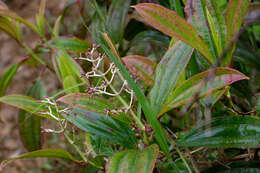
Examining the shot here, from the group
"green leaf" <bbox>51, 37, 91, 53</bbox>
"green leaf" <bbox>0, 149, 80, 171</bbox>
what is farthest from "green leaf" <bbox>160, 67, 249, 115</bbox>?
"green leaf" <bbox>51, 37, 91, 53</bbox>

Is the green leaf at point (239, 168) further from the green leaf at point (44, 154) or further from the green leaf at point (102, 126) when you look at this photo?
the green leaf at point (44, 154)

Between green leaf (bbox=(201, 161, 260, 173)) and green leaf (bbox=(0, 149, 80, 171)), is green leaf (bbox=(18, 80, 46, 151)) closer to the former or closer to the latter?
green leaf (bbox=(0, 149, 80, 171))

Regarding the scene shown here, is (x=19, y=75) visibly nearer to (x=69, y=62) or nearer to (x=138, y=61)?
(x=69, y=62)

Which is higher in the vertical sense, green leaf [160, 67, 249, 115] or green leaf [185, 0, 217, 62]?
green leaf [185, 0, 217, 62]

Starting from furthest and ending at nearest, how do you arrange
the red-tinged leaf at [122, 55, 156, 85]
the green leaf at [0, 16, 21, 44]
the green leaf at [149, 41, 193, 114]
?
the green leaf at [0, 16, 21, 44], the red-tinged leaf at [122, 55, 156, 85], the green leaf at [149, 41, 193, 114]

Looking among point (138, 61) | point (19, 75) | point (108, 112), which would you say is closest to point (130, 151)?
point (108, 112)

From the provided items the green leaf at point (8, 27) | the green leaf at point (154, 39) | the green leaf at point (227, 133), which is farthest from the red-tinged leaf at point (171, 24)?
the green leaf at point (8, 27)
